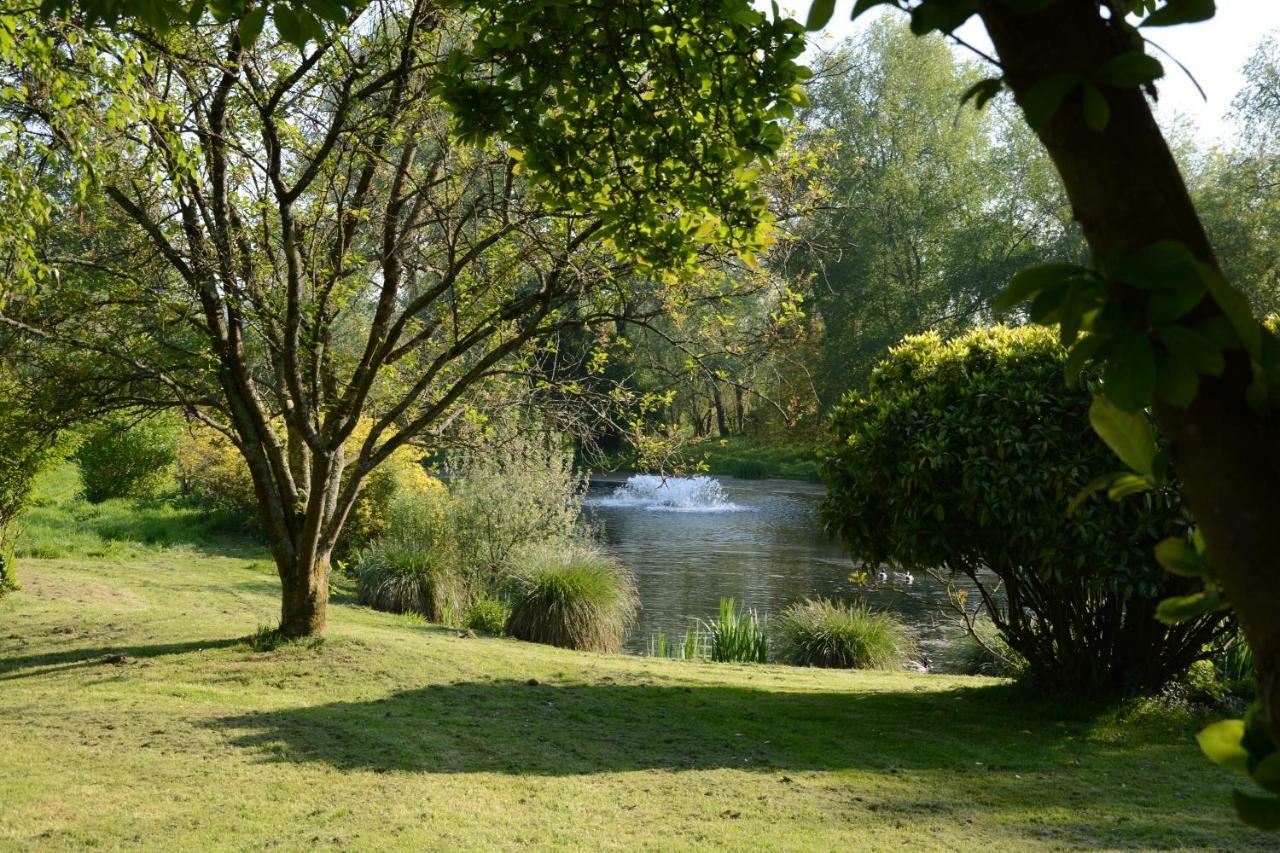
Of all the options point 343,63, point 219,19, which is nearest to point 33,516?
point 343,63

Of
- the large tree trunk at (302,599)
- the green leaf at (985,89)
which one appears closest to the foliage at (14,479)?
the large tree trunk at (302,599)

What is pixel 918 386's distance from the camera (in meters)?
7.79

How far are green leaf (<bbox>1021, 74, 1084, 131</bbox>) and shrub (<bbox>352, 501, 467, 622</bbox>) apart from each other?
1351 cm

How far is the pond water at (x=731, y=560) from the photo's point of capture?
1492cm

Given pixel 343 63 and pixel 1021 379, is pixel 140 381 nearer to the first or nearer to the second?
pixel 343 63

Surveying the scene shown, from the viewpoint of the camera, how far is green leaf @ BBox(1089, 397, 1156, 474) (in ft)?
3.26

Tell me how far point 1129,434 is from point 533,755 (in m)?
5.39

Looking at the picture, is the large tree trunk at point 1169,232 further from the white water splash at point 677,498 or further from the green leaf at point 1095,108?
the white water splash at point 677,498

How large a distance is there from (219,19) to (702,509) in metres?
27.2

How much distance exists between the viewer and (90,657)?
834 centimetres

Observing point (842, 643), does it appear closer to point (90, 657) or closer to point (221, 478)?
point (90, 657)

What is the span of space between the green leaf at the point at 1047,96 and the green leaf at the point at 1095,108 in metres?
0.01

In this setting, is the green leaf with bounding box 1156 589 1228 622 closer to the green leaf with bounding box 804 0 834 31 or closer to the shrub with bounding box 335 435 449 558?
the green leaf with bounding box 804 0 834 31

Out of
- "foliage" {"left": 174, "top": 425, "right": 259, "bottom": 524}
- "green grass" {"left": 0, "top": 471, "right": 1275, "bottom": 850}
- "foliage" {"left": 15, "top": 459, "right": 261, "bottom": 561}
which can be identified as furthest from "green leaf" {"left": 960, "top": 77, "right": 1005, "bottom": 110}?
"foliage" {"left": 174, "top": 425, "right": 259, "bottom": 524}
